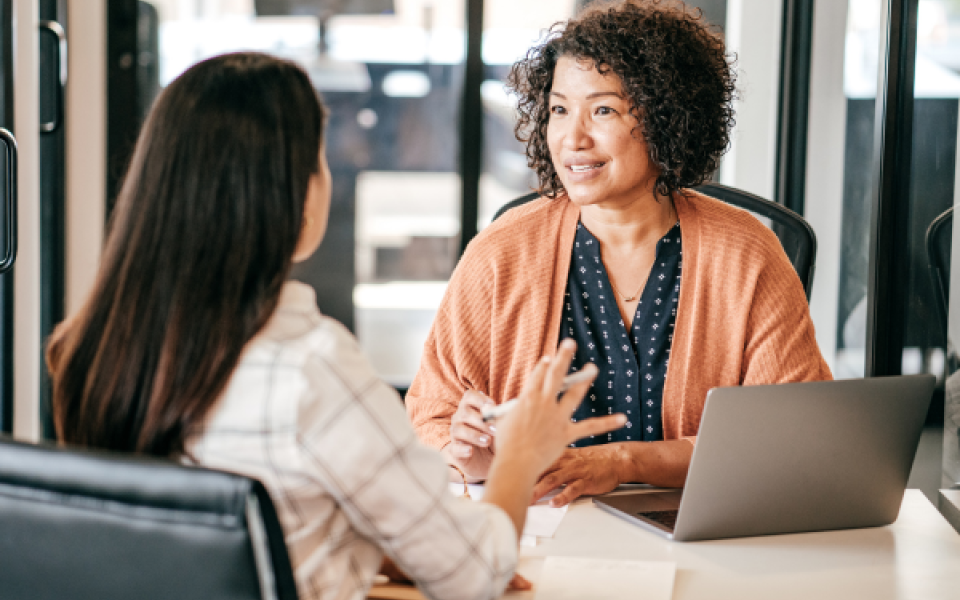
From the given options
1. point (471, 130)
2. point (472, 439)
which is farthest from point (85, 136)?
point (472, 439)

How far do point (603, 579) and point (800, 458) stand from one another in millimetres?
287

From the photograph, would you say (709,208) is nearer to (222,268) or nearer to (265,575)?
(222,268)

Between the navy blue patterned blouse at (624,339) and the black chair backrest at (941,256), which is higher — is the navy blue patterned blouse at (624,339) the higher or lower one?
the lower one

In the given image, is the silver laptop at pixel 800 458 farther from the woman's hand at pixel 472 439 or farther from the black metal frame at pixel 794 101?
the black metal frame at pixel 794 101

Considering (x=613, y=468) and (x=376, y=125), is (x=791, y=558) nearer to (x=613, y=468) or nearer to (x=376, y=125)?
(x=613, y=468)

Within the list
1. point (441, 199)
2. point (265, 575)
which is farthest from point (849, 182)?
point (265, 575)

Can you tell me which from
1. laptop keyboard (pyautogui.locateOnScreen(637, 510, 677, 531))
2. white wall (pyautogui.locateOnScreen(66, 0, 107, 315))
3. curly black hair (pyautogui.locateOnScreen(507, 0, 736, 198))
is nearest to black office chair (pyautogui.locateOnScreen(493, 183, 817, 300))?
curly black hair (pyautogui.locateOnScreen(507, 0, 736, 198))

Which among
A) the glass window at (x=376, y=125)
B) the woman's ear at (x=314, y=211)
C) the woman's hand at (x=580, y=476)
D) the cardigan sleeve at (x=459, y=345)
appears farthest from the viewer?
the glass window at (x=376, y=125)

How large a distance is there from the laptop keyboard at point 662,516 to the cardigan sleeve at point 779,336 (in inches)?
13.4

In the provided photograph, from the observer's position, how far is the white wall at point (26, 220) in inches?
101

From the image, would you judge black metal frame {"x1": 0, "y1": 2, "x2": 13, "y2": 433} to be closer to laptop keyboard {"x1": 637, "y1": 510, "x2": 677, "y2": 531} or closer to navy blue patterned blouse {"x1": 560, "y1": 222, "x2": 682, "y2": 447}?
navy blue patterned blouse {"x1": 560, "y1": 222, "x2": 682, "y2": 447}

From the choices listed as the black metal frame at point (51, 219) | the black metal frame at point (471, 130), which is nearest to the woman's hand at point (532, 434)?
the black metal frame at point (51, 219)

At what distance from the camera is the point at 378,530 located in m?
0.79

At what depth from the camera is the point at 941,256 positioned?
1.74 m
